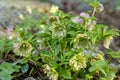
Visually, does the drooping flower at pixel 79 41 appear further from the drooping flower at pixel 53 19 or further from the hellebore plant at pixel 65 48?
the drooping flower at pixel 53 19

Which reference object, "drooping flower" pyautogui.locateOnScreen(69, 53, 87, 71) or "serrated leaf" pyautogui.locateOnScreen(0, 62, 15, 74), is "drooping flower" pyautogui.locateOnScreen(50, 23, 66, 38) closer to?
"drooping flower" pyautogui.locateOnScreen(69, 53, 87, 71)

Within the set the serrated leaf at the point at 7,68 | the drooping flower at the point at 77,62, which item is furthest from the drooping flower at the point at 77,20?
the serrated leaf at the point at 7,68

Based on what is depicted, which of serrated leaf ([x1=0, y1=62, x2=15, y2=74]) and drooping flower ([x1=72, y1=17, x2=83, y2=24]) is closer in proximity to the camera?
serrated leaf ([x1=0, y1=62, x2=15, y2=74])

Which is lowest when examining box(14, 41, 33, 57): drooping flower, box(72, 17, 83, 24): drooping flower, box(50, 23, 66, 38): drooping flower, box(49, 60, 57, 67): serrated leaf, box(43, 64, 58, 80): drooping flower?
box(43, 64, 58, 80): drooping flower

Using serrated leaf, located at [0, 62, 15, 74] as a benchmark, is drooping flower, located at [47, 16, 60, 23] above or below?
above

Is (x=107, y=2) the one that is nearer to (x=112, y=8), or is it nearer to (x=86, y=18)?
(x=112, y=8)

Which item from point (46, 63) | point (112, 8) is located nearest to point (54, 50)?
point (46, 63)

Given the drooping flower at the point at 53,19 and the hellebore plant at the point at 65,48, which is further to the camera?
the drooping flower at the point at 53,19

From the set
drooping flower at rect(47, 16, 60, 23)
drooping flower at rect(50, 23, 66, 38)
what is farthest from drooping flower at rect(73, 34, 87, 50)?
drooping flower at rect(47, 16, 60, 23)

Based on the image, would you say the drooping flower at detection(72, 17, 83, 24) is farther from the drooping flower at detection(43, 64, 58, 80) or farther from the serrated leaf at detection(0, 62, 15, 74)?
the serrated leaf at detection(0, 62, 15, 74)
